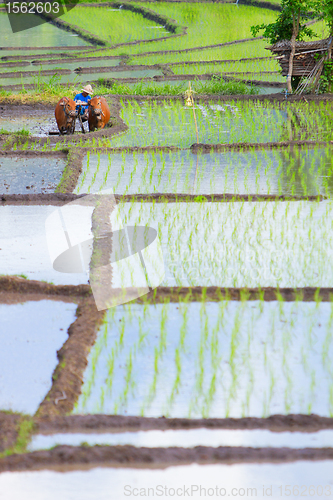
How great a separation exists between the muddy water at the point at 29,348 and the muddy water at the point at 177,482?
36 centimetres

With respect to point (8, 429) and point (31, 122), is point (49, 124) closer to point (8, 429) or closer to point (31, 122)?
point (31, 122)

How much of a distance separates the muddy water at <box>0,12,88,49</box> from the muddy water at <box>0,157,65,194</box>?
8.47 meters

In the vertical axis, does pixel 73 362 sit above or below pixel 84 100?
below

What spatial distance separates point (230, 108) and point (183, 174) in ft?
9.89

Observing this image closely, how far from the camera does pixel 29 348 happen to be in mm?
2539

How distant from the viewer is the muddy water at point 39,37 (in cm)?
1362

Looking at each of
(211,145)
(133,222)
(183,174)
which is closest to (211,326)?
(133,222)

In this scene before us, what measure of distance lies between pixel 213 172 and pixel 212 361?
9.81ft

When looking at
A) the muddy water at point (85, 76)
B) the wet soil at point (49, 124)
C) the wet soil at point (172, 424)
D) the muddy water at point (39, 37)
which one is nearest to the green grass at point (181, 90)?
the wet soil at point (49, 124)

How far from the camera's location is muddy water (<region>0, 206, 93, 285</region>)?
10.7 feet

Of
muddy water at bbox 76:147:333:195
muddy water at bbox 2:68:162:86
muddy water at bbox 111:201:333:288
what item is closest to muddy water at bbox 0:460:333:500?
muddy water at bbox 111:201:333:288

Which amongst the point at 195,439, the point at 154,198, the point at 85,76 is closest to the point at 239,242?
the point at 154,198

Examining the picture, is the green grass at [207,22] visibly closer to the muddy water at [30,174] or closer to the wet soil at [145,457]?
the muddy water at [30,174]

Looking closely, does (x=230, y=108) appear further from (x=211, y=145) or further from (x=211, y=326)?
(x=211, y=326)
